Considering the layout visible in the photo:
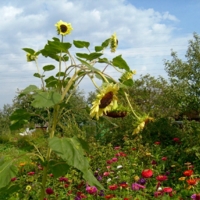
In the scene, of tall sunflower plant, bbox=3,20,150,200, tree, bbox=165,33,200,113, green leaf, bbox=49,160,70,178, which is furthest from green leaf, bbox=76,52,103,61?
tree, bbox=165,33,200,113

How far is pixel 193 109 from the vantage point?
7957 millimetres

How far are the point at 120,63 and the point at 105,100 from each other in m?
0.23

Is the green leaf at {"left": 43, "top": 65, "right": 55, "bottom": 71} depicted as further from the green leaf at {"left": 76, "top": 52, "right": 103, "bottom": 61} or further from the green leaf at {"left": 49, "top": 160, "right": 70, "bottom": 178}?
the green leaf at {"left": 49, "top": 160, "right": 70, "bottom": 178}

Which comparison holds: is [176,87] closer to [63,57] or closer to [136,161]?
[136,161]

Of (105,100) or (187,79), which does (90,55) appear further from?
(187,79)

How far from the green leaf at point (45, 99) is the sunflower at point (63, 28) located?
53 cm

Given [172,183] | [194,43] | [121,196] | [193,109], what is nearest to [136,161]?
[172,183]

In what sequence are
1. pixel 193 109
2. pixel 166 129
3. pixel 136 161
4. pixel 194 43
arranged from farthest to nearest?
pixel 194 43
pixel 193 109
pixel 166 129
pixel 136 161

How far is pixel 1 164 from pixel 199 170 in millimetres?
3041

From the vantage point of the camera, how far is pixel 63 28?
2.12 meters

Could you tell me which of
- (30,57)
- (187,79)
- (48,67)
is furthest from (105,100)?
(187,79)

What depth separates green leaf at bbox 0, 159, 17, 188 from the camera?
5.77ft

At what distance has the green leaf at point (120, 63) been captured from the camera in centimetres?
173

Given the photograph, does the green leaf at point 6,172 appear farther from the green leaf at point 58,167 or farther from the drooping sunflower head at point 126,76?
the drooping sunflower head at point 126,76
